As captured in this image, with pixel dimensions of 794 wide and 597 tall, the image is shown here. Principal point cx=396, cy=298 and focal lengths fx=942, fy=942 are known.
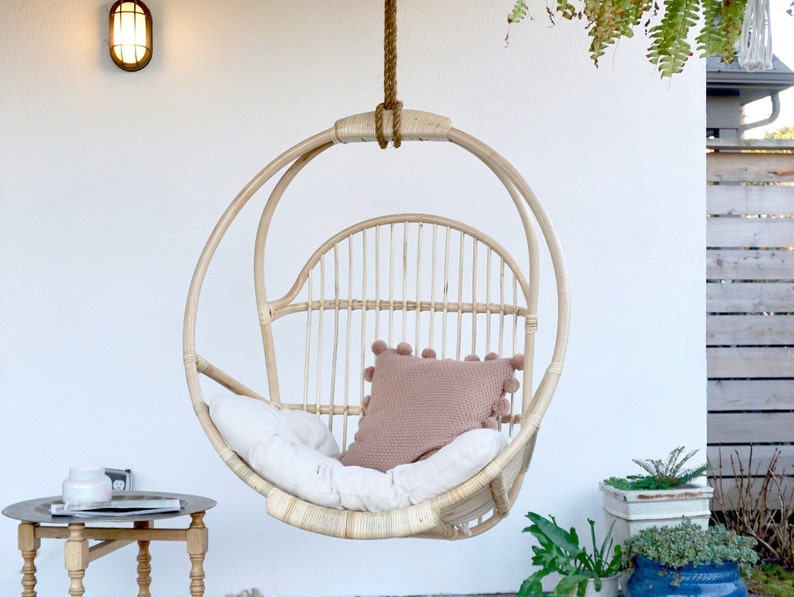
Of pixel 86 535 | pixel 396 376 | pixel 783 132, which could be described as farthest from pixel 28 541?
pixel 783 132

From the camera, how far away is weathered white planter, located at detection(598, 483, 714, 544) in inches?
104

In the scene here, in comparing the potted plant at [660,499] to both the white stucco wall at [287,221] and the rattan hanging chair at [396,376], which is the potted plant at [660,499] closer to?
the white stucco wall at [287,221]

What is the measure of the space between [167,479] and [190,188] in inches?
34.9

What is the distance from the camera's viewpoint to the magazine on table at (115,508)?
196 cm

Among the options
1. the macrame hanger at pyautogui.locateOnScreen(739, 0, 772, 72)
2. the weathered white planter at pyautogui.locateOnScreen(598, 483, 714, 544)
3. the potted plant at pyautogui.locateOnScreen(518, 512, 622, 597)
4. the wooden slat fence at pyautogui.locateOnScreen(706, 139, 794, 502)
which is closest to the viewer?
the macrame hanger at pyautogui.locateOnScreen(739, 0, 772, 72)

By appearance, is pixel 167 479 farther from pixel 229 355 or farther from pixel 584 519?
pixel 584 519

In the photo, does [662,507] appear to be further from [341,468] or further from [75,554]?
[75,554]

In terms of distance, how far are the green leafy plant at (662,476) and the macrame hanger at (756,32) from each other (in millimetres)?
1603

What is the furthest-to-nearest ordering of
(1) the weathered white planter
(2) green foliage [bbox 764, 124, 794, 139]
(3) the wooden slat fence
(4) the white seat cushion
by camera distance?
(2) green foliage [bbox 764, 124, 794, 139] → (3) the wooden slat fence → (1) the weathered white planter → (4) the white seat cushion

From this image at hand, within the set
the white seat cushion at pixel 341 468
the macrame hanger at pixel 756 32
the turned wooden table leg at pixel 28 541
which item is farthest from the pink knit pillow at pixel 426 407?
the macrame hanger at pixel 756 32

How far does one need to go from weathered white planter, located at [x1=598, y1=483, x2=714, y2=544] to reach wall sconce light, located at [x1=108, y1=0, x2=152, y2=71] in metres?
1.93

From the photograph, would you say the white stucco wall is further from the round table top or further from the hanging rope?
the hanging rope

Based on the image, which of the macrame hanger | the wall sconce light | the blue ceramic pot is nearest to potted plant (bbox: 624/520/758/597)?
the blue ceramic pot

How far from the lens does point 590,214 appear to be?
9.55 ft
